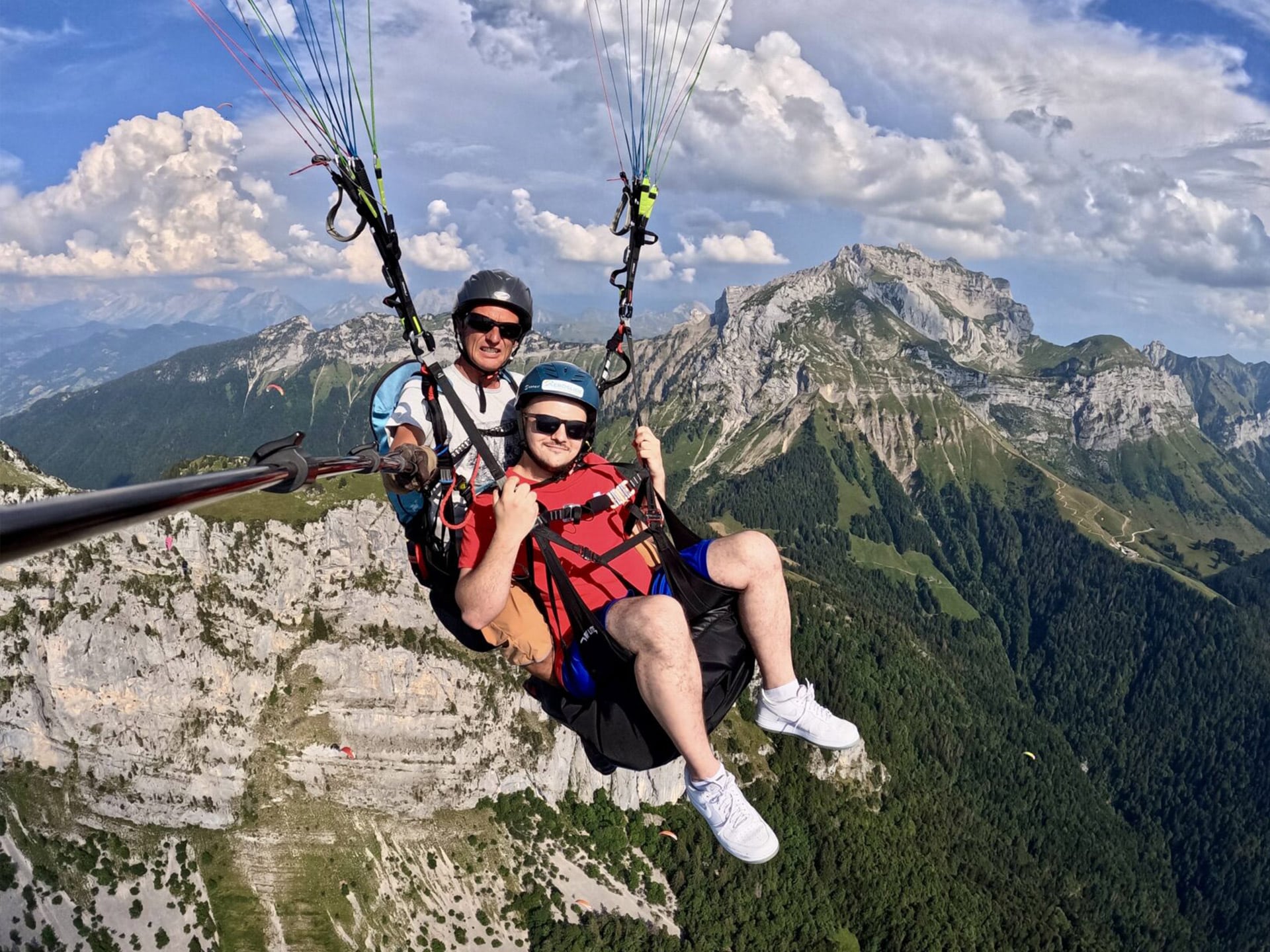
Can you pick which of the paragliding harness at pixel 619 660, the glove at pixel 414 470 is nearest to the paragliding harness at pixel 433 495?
the glove at pixel 414 470

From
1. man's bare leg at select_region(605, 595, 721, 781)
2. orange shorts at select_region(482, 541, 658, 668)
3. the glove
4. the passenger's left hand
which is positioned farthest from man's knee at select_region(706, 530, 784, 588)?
the glove

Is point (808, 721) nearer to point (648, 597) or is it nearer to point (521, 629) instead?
point (648, 597)

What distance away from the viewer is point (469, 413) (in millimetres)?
9617

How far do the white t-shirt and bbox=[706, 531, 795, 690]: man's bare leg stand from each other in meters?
3.05

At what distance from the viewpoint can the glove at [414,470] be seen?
7961 millimetres

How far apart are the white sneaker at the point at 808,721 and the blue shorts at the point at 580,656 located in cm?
202

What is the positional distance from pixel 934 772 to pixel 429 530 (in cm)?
14686

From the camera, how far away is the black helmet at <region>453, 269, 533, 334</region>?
9.29 m

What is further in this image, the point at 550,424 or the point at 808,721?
the point at 808,721

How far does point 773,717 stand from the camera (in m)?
9.16

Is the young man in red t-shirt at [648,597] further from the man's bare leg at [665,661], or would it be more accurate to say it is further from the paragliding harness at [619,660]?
the paragliding harness at [619,660]

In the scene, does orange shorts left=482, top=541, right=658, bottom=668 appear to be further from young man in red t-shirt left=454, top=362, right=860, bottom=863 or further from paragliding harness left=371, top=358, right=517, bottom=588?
paragliding harness left=371, top=358, right=517, bottom=588

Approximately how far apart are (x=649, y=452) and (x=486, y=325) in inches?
108

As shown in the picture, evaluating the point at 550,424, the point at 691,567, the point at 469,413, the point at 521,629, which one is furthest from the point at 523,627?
the point at 469,413
